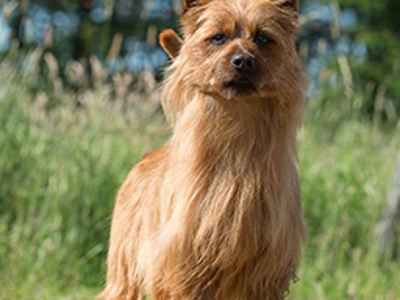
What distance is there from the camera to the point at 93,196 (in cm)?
472

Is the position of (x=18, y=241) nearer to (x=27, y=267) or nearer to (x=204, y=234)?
(x=27, y=267)

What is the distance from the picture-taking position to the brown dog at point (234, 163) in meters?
2.57

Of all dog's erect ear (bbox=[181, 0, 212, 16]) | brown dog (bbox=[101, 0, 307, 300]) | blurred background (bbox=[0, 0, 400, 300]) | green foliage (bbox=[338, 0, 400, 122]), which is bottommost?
green foliage (bbox=[338, 0, 400, 122])

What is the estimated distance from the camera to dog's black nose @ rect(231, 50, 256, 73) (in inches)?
97.4

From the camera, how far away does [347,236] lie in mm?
5059

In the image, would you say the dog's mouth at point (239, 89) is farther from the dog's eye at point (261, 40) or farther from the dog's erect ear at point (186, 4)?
the dog's erect ear at point (186, 4)

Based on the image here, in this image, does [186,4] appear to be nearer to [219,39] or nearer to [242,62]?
[219,39]

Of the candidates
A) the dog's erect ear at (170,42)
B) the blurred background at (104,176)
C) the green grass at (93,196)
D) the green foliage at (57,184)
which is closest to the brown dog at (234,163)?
the dog's erect ear at (170,42)

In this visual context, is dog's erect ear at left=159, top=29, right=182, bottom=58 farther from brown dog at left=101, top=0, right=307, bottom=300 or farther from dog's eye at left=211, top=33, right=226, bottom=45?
dog's eye at left=211, top=33, right=226, bottom=45

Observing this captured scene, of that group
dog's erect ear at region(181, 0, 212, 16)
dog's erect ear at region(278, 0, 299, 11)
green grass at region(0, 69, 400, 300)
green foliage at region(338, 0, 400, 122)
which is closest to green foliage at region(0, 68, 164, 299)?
green grass at region(0, 69, 400, 300)

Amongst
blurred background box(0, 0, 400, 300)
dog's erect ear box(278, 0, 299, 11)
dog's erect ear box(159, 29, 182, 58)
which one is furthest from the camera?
blurred background box(0, 0, 400, 300)

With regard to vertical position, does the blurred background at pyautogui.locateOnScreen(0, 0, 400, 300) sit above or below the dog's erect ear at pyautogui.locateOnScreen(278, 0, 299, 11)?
below

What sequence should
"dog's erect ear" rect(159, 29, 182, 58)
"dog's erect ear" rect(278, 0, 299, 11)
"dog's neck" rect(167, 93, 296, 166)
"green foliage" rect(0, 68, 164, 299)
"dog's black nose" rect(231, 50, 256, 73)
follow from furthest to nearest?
"green foliage" rect(0, 68, 164, 299), "dog's erect ear" rect(159, 29, 182, 58), "dog's erect ear" rect(278, 0, 299, 11), "dog's neck" rect(167, 93, 296, 166), "dog's black nose" rect(231, 50, 256, 73)

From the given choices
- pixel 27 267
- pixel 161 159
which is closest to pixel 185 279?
pixel 161 159
